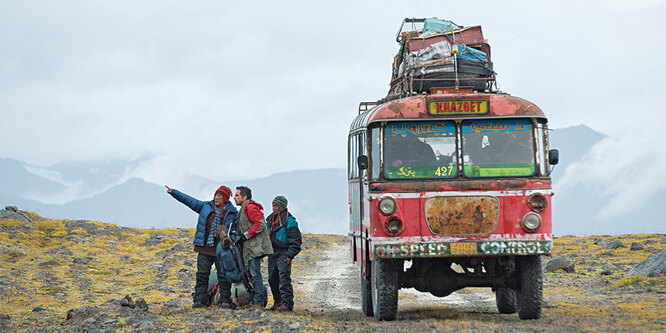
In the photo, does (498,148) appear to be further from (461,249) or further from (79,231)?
(79,231)

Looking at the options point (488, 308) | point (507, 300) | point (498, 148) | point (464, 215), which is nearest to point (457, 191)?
point (464, 215)

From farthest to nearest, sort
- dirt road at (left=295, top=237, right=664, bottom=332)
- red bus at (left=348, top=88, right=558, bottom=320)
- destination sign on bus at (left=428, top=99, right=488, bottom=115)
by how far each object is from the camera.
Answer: destination sign on bus at (left=428, top=99, right=488, bottom=115) < red bus at (left=348, top=88, right=558, bottom=320) < dirt road at (left=295, top=237, right=664, bottom=332)

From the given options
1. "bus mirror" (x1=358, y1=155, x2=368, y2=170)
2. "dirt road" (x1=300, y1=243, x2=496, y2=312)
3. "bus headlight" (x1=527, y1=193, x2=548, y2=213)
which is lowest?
"dirt road" (x1=300, y1=243, x2=496, y2=312)

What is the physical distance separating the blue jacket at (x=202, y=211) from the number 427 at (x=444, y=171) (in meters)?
3.38

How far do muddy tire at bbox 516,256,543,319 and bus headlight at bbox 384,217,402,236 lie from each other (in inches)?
78.9

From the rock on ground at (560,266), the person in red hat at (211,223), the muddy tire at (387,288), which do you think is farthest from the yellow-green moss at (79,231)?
the muddy tire at (387,288)

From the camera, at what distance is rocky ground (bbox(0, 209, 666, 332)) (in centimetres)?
1027

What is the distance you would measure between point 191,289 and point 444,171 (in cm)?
979

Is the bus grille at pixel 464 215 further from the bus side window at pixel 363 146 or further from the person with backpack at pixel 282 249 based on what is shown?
the person with backpack at pixel 282 249

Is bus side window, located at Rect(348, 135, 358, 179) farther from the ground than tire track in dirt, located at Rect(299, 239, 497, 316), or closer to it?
farther from the ground

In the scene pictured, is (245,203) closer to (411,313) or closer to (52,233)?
(411,313)

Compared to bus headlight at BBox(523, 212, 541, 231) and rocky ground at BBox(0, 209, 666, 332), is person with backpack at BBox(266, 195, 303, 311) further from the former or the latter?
bus headlight at BBox(523, 212, 541, 231)

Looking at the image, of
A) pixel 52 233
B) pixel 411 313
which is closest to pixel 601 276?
pixel 411 313

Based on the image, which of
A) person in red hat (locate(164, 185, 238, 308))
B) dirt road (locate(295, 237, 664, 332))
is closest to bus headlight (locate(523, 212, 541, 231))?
dirt road (locate(295, 237, 664, 332))
